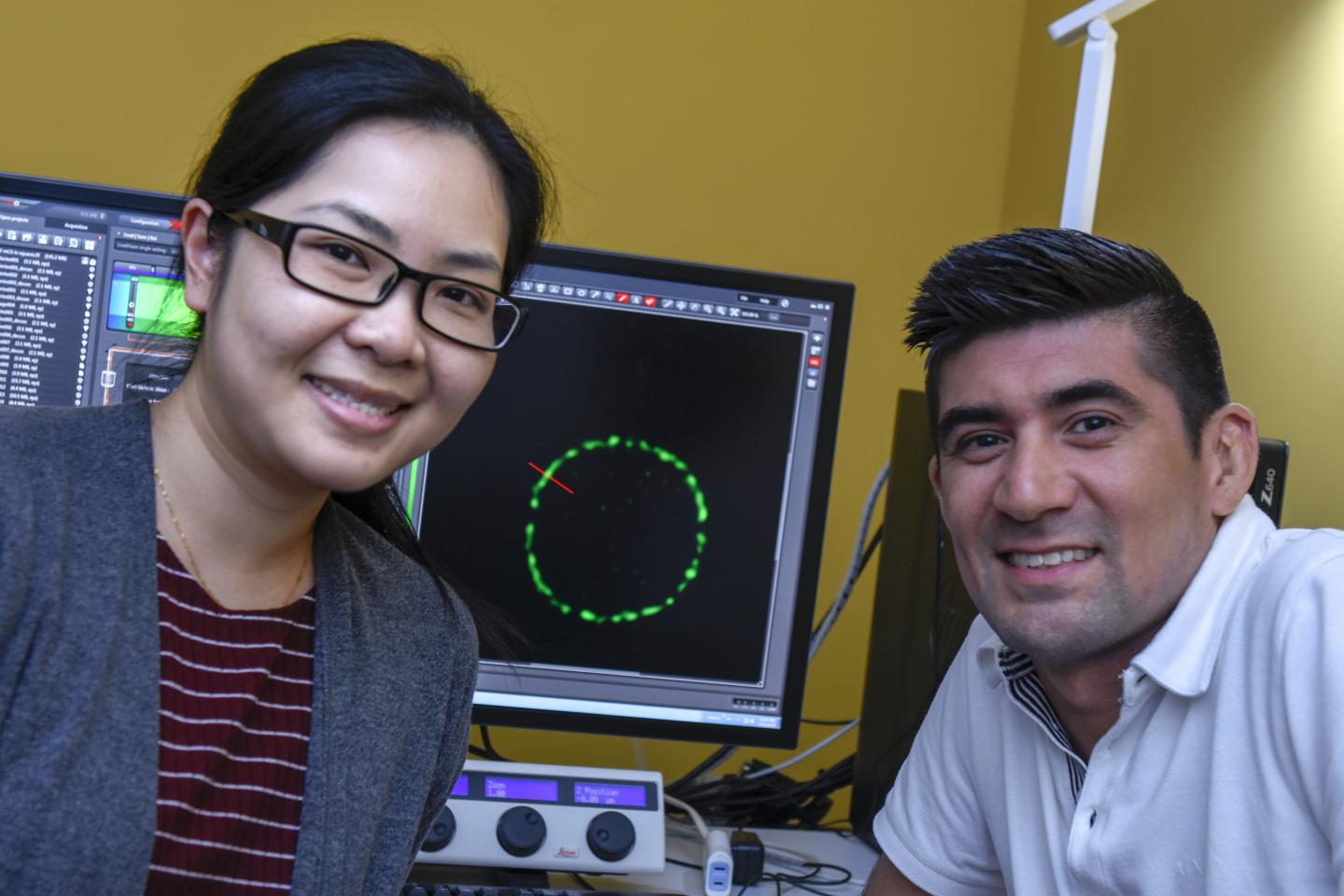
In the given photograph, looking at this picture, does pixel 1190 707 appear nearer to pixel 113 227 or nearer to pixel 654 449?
pixel 654 449

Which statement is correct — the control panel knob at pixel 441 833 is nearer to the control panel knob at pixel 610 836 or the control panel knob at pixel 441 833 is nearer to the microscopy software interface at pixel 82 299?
the control panel knob at pixel 610 836

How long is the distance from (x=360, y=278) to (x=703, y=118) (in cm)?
119

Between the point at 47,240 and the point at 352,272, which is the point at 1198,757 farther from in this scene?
the point at 47,240

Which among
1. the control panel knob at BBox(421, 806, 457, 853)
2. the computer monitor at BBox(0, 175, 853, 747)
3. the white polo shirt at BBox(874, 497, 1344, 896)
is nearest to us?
the white polo shirt at BBox(874, 497, 1344, 896)

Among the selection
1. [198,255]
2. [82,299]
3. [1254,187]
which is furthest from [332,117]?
[1254,187]

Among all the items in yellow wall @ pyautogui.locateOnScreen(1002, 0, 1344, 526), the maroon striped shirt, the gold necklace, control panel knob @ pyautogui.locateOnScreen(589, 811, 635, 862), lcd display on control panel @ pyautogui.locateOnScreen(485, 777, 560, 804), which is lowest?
control panel knob @ pyautogui.locateOnScreen(589, 811, 635, 862)

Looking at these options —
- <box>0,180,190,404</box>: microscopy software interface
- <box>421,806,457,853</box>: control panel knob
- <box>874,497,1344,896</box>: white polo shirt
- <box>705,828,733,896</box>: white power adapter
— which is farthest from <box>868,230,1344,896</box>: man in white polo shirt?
<box>0,180,190,404</box>: microscopy software interface

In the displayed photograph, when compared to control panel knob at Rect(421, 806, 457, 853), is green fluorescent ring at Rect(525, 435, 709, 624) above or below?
above

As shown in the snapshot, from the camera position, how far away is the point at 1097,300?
104 centimetres

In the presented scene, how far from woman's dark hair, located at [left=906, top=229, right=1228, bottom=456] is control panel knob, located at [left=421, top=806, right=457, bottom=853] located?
615mm

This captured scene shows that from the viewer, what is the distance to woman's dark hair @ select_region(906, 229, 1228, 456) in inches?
40.9

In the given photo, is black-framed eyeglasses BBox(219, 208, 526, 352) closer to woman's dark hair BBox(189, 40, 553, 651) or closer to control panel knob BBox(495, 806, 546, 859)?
woman's dark hair BBox(189, 40, 553, 651)

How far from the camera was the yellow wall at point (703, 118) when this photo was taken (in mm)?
1779

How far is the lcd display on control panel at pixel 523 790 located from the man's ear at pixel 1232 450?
645 mm
